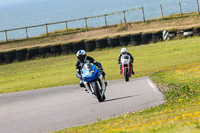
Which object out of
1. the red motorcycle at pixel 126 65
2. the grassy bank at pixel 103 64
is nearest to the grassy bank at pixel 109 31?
the grassy bank at pixel 103 64

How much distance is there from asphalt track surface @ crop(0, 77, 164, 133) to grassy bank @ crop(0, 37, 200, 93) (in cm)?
604

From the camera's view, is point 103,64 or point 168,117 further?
point 103,64

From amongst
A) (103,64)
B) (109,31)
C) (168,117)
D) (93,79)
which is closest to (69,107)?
(93,79)

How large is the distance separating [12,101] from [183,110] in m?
8.55

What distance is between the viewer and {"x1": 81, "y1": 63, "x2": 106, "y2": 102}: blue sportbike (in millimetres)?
12870

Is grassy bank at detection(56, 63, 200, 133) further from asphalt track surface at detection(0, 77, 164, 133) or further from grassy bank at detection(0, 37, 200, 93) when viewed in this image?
grassy bank at detection(0, 37, 200, 93)

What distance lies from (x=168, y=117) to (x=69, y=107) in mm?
4997

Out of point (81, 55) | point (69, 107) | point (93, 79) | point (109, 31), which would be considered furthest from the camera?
point (109, 31)

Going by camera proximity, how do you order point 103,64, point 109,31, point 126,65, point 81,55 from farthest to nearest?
1. point 109,31
2. point 103,64
3. point 126,65
4. point 81,55

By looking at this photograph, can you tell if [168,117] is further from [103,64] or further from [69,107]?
[103,64]

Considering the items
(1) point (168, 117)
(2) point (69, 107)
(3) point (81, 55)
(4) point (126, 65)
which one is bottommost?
(2) point (69, 107)

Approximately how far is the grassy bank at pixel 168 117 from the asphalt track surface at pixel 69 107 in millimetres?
553

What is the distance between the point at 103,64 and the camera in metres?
30.0

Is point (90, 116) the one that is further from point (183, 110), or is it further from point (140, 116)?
point (183, 110)
